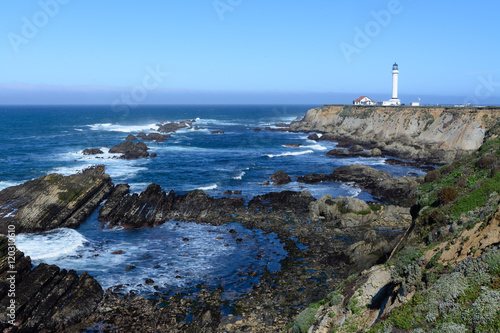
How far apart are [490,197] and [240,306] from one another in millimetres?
14292

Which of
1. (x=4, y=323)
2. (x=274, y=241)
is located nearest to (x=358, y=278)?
(x=274, y=241)

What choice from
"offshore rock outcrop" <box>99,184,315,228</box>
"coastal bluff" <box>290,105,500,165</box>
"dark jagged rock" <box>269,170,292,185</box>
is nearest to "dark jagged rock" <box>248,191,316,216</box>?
"offshore rock outcrop" <box>99,184,315,228</box>

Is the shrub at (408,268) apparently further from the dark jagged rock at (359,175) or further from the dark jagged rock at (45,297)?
the dark jagged rock at (359,175)

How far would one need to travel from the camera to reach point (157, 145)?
9038cm

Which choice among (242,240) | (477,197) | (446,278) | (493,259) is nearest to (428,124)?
(242,240)

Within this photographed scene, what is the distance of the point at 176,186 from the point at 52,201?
16.6 metres

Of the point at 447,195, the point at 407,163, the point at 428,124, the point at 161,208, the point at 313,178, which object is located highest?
the point at 428,124

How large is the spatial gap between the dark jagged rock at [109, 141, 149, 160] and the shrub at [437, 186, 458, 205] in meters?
60.1

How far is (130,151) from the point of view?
74.6 m

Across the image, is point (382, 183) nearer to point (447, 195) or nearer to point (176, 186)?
point (447, 195)

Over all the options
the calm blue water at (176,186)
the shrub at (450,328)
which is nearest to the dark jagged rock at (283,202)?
the calm blue water at (176,186)

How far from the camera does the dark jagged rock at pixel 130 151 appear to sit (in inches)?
2820

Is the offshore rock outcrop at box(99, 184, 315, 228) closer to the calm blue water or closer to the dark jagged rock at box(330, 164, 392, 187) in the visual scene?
the calm blue water

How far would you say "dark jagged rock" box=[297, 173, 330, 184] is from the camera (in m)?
51.8
